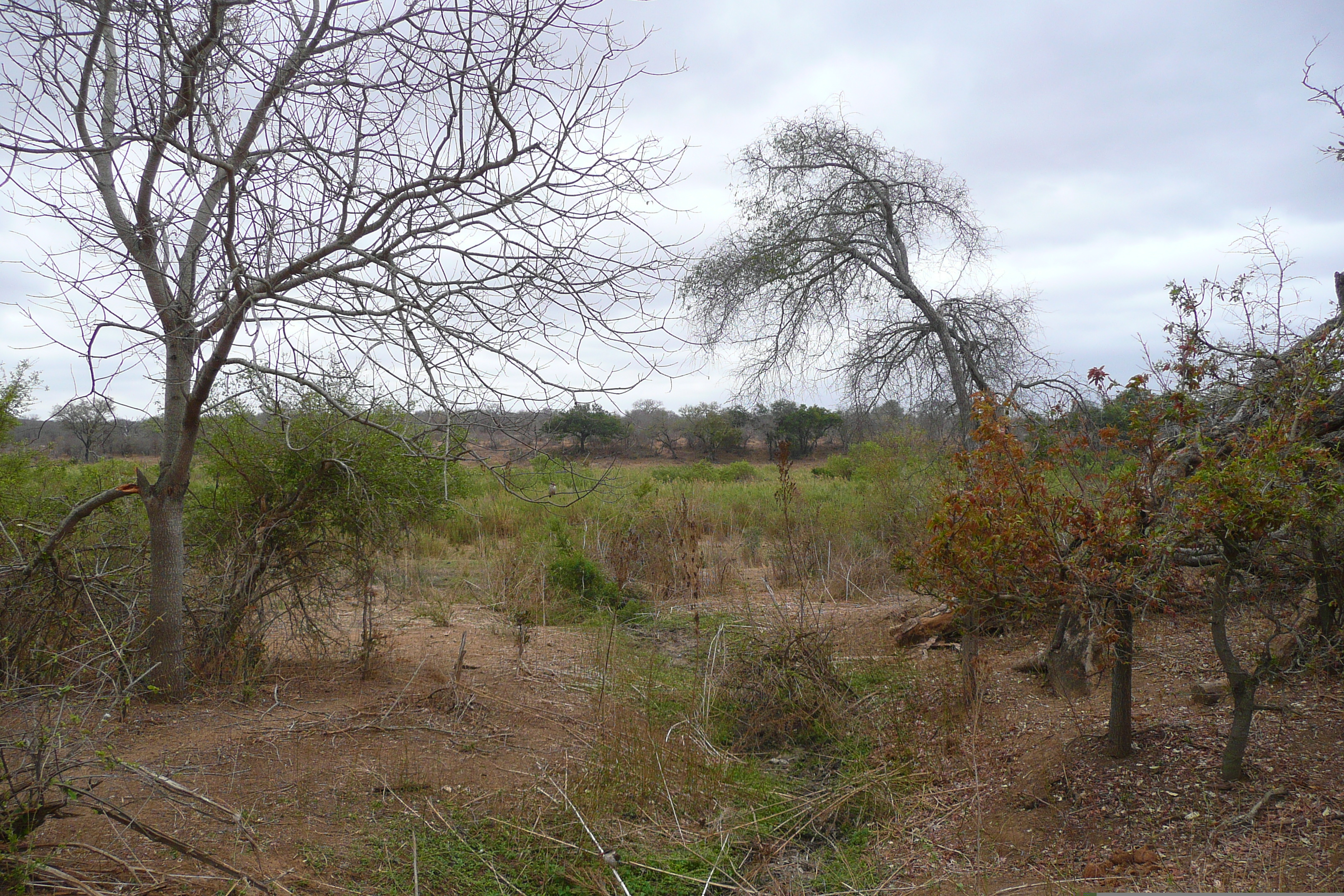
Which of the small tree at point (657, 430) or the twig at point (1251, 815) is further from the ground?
the small tree at point (657, 430)

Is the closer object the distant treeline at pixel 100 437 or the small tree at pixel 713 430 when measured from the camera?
the distant treeline at pixel 100 437

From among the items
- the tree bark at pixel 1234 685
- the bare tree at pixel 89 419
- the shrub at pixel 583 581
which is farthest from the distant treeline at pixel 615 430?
the tree bark at pixel 1234 685

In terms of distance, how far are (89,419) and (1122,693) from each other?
20.3 feet

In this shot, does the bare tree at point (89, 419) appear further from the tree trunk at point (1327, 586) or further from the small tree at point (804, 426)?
the small tree at point (804, 426)

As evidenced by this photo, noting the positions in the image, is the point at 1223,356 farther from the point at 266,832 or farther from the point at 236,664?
the point at 236,664

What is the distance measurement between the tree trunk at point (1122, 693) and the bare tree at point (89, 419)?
16.8ft

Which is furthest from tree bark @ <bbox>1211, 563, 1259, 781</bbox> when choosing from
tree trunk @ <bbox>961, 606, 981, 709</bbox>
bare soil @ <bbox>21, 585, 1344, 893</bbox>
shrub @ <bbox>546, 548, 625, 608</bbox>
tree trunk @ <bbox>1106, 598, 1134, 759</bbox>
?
shrub @ <bbox>546, 548, 625, 608</bbox>

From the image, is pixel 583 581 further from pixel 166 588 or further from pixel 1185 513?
pixel 1185 513

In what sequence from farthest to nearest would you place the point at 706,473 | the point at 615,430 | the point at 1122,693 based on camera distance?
the point at 706,473 → the point at 615,430 → the point at 1122,693

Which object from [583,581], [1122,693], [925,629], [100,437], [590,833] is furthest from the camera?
[583,581]

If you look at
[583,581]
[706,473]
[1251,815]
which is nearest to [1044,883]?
[1251,815]

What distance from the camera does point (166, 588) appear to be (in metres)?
5.05

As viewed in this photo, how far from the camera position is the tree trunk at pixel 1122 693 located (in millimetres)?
4211

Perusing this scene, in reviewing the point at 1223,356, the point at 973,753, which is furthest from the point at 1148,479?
the point at 973,753
